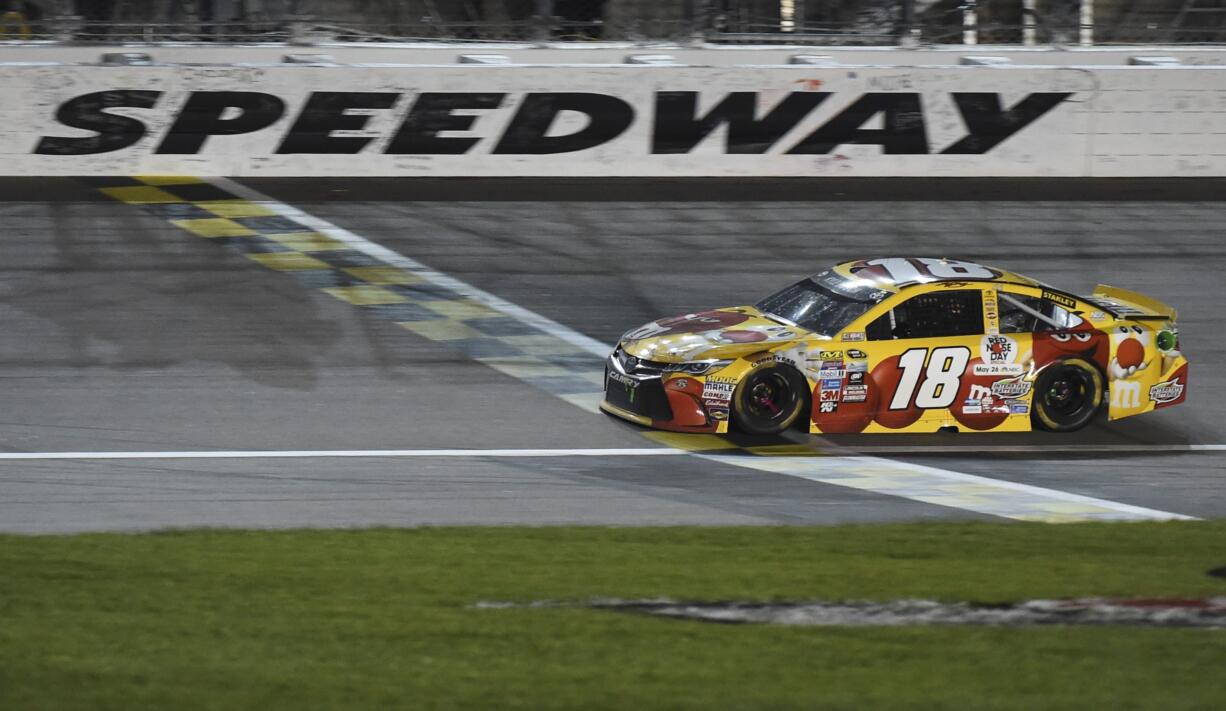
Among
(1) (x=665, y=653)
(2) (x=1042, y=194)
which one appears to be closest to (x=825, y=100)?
(2) (x=1042, y=194)

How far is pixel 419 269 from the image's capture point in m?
15.3

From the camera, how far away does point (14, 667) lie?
18.7ft

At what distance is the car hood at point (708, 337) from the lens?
34.9 feet

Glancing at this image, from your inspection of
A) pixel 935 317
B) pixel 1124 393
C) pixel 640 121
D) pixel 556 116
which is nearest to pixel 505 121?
pixel 556 116

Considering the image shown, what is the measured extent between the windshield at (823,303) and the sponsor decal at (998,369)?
85cm

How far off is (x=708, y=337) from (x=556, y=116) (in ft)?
26.7

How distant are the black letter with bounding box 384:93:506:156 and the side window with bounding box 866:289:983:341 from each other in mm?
8586

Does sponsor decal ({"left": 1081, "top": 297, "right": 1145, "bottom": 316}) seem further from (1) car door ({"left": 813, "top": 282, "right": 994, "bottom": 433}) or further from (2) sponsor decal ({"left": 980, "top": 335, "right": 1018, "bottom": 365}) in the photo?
(1) car door ({"left": 813, "top": 282, "right": 994, "bottom": 433})

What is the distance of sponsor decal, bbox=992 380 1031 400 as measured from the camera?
430 inches

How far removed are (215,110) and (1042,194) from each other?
1011cm

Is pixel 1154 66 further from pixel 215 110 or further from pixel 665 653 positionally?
pixel 665 653

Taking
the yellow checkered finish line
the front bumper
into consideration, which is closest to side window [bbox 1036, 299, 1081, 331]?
the front bumper

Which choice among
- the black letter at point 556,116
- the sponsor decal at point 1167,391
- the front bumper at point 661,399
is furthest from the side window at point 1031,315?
the black letter at point 556,116

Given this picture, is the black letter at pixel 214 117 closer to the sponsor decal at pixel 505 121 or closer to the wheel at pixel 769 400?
the sponsor decal at pixel 505 121
